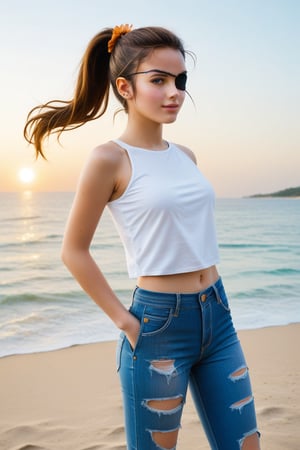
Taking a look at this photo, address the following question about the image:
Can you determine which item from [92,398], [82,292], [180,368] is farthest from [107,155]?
[82,292]

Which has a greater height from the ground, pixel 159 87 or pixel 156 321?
pixel 159 87

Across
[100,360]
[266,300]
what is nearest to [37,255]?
[266,300]

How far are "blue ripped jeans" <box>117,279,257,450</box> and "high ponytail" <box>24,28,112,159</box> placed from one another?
0.85 metres

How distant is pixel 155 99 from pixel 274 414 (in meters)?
2.93

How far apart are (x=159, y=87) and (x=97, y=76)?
378mm

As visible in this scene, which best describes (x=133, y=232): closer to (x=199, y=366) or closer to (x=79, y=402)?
(x=199, y=366)

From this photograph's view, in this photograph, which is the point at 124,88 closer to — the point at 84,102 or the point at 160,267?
the point at 84,102

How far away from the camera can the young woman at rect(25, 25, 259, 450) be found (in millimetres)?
1974

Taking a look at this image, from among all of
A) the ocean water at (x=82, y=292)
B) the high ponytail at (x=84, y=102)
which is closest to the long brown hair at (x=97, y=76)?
the high ponytail at (x=84, y=102)

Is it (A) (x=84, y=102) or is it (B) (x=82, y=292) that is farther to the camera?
(B) (x=82, y=292)

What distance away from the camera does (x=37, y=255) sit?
702 inches

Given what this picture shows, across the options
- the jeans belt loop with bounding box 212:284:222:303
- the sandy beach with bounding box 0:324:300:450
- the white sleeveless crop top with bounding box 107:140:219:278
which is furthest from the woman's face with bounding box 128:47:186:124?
the sandy beach with bounding box 0:324:300:450

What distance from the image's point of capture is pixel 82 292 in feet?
35.7

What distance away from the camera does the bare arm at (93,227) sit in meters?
1.98
